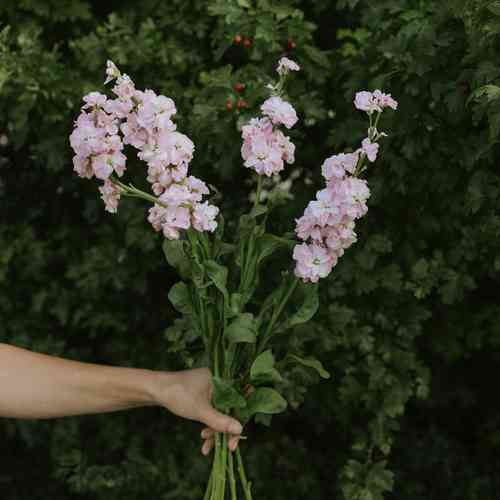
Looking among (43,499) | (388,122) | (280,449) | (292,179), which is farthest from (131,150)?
(43,499)

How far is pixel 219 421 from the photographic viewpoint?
1.76 meters

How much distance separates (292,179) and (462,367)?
864 millimetres

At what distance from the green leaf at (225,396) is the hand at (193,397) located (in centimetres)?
3

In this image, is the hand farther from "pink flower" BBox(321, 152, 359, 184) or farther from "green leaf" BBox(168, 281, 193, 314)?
"pink flower" BBox(321, 152, 359, 184)

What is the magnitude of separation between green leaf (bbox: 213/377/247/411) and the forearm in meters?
0.17

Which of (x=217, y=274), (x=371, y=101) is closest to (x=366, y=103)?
(x=371, y=101)

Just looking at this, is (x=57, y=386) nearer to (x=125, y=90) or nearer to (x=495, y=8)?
A: (x=125, y=90)

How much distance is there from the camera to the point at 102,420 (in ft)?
11.1

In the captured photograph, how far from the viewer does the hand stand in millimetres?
1770

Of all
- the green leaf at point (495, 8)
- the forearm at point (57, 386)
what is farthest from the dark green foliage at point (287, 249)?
the forearm at point (57, 386)

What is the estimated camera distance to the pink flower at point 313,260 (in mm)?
1695

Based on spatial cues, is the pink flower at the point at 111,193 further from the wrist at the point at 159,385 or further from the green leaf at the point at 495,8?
the green leaf at the point at 495,8

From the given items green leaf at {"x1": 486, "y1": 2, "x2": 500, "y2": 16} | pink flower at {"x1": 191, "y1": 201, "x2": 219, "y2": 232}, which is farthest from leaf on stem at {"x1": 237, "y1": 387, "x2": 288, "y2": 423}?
green leaf at {"x1": 486, "y1": 2, "x2": 500, "y2": 16}

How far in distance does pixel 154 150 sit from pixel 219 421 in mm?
510
